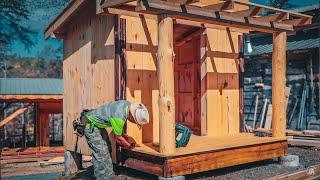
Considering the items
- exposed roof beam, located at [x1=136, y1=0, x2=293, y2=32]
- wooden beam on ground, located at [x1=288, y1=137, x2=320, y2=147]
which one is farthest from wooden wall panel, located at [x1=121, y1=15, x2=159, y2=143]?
wooden beam on ground, located at [x1=288, y1=137, x2=320, y2=147]

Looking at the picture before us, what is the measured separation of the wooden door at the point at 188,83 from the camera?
35.7 feet

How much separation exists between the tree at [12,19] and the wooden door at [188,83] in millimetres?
24277

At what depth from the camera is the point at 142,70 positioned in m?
8.20

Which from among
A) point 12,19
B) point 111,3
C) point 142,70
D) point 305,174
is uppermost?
point 12,19

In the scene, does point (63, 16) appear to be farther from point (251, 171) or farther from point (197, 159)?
point (251, 171)

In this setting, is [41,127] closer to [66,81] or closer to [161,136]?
[66,81]

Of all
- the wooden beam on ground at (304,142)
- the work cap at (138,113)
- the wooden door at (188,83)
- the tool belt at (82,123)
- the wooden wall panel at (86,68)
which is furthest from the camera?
the wooden beam on ground at (304,142)

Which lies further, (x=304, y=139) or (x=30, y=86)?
(x=30, y=86)

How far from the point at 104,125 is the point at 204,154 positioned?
2.01 metres

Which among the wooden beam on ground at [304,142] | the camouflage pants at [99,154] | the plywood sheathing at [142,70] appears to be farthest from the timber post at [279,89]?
the camouflage pants at [99,154]

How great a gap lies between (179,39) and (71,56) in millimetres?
3056

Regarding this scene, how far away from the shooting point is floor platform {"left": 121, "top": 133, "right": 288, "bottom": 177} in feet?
21.7

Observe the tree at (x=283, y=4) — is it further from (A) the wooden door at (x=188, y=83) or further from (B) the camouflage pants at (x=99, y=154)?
(B) the camouflage pants at (x=99, y=154)

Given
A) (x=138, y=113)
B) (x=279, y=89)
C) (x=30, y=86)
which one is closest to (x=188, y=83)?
(x=279, y=89)
